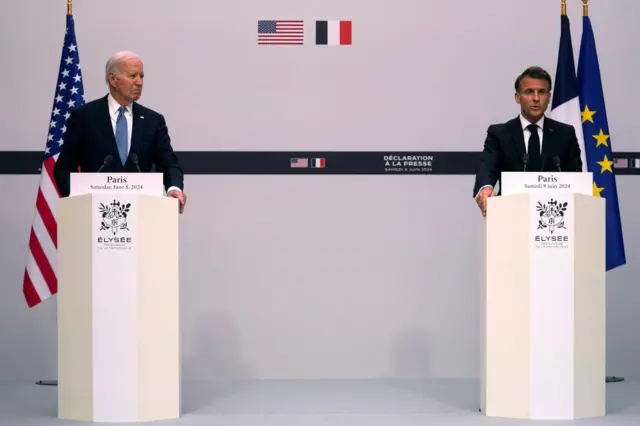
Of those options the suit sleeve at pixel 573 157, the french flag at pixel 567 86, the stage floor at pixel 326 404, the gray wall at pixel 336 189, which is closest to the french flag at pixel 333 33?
the gray wall at pixel 336 189

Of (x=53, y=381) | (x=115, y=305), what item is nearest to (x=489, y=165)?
(x=115, y=305)

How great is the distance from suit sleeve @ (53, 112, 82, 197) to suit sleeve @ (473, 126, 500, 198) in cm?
219

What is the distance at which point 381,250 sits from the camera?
738 centimetres

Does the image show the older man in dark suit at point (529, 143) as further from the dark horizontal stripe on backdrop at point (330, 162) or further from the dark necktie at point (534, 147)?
the dark horizontal stripe on backdrop at point (330, 162)

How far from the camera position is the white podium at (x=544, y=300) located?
5.11 meters

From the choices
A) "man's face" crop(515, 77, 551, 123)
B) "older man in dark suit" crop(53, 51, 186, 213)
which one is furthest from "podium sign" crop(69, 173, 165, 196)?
"man's face" crop(515, 77, 551, 123)

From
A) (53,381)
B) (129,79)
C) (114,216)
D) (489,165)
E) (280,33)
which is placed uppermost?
(280,33)

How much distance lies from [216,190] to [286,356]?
1.29 metres

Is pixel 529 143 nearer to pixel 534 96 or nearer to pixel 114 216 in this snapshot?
pixel 534 96

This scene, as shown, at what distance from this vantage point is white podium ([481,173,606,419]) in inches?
201

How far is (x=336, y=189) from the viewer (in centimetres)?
736

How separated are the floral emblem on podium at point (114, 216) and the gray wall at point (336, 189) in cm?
223

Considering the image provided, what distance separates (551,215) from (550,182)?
6.6 inches

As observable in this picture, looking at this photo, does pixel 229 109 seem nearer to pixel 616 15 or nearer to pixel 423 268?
pixel 423 268
